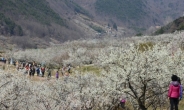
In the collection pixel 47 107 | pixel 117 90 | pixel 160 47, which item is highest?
pixel 160 47

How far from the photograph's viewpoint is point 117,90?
1568 centimetres

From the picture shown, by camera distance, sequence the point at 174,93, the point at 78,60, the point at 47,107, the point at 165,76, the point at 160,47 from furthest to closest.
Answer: the point at 78,60 < the point at 47,107 < the point at 160,47 < the point at 165,76 < the point at 174,93

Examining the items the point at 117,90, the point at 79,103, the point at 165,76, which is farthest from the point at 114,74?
the point at 79,103

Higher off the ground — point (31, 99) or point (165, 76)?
point (165, 76)

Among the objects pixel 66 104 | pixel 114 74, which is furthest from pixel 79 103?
pixel 114 74

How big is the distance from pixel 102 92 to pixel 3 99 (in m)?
6.13

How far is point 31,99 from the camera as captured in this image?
25844 mm

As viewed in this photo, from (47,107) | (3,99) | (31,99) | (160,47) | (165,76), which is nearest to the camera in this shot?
(165,76)

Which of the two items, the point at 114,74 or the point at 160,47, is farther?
the point at 160,47

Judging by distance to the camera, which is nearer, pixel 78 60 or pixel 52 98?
pixel 52 98

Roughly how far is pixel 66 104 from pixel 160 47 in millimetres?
7916

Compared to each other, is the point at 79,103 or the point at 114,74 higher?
the point at 114,74

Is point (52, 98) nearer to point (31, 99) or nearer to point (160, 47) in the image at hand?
point (31, 99)

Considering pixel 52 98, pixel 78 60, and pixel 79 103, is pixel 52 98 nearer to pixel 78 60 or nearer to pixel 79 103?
pixel 79 103
